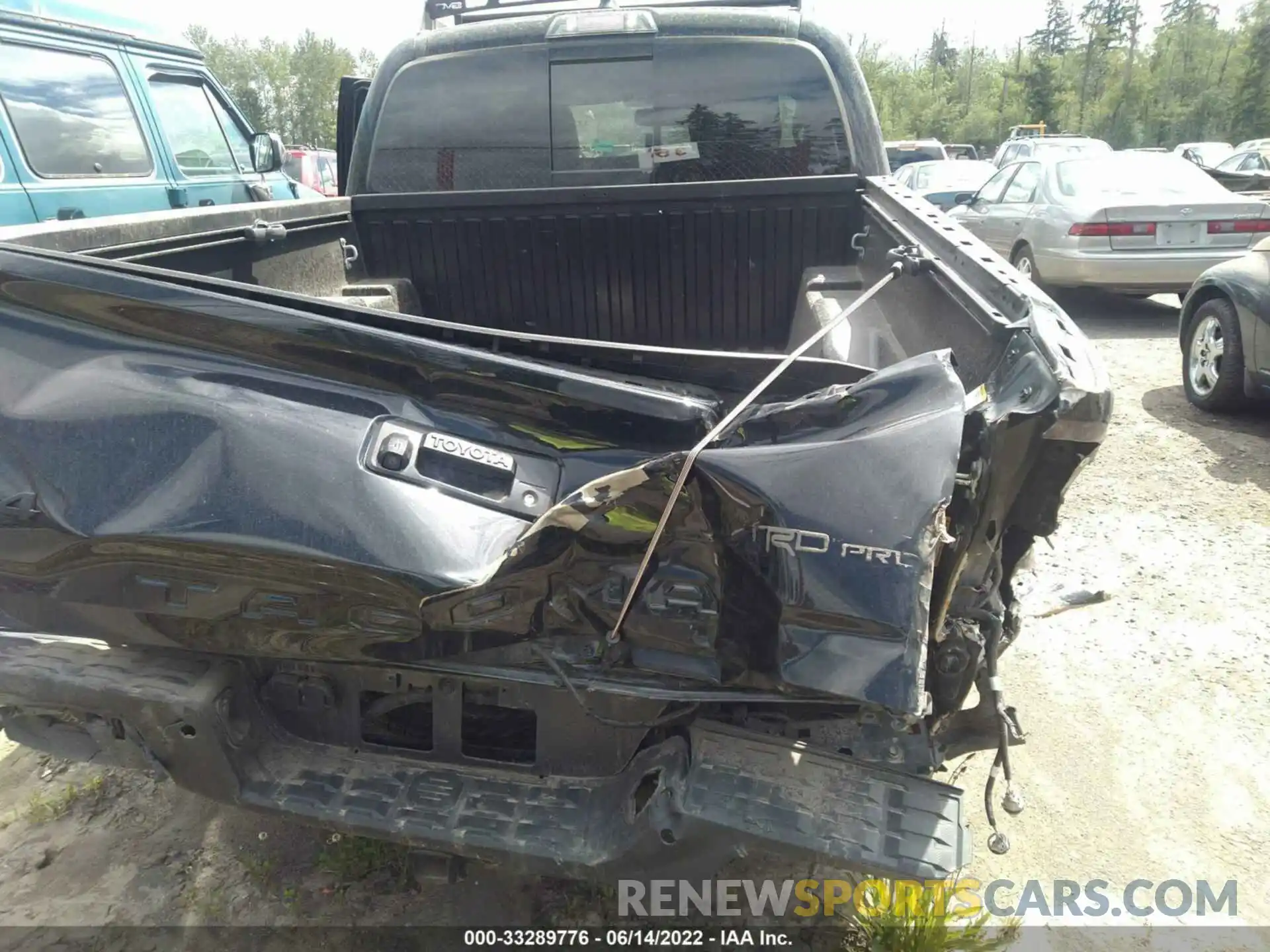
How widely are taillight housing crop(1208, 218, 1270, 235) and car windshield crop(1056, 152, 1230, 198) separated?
32 cm

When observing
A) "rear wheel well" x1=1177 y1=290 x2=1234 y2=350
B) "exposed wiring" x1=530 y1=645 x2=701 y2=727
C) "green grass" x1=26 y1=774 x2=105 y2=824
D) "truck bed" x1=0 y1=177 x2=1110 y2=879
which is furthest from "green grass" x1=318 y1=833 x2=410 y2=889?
"rear wheel well" x1=1177 y1=290 x2=1234 y2=350

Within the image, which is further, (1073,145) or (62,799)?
(1073,145)

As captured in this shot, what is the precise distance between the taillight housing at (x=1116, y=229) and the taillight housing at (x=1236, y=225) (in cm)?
47

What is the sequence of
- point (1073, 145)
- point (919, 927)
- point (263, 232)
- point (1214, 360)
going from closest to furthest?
1. point (919, 927)
2. point (263, 232)
3. point (1214, 360)
4. point (1073, 145)

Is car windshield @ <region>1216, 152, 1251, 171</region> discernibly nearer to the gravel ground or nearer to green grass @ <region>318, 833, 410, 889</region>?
the gravel ground

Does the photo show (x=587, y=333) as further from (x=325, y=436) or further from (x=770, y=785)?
(x=770, y=785)

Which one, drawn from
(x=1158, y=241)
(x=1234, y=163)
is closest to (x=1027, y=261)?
(x=1158, y=241)

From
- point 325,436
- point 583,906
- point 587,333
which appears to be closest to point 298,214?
point 587,333

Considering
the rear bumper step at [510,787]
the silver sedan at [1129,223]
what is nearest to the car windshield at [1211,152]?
the silver sedan at [1129,223]

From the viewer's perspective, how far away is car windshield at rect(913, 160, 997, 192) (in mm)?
13242

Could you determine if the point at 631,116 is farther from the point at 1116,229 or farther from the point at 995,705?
the point at 1116,229

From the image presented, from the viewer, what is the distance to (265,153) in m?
7.99

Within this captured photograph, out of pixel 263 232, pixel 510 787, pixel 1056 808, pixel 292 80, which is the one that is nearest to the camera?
pixel 510 787

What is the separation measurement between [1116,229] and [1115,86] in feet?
179
